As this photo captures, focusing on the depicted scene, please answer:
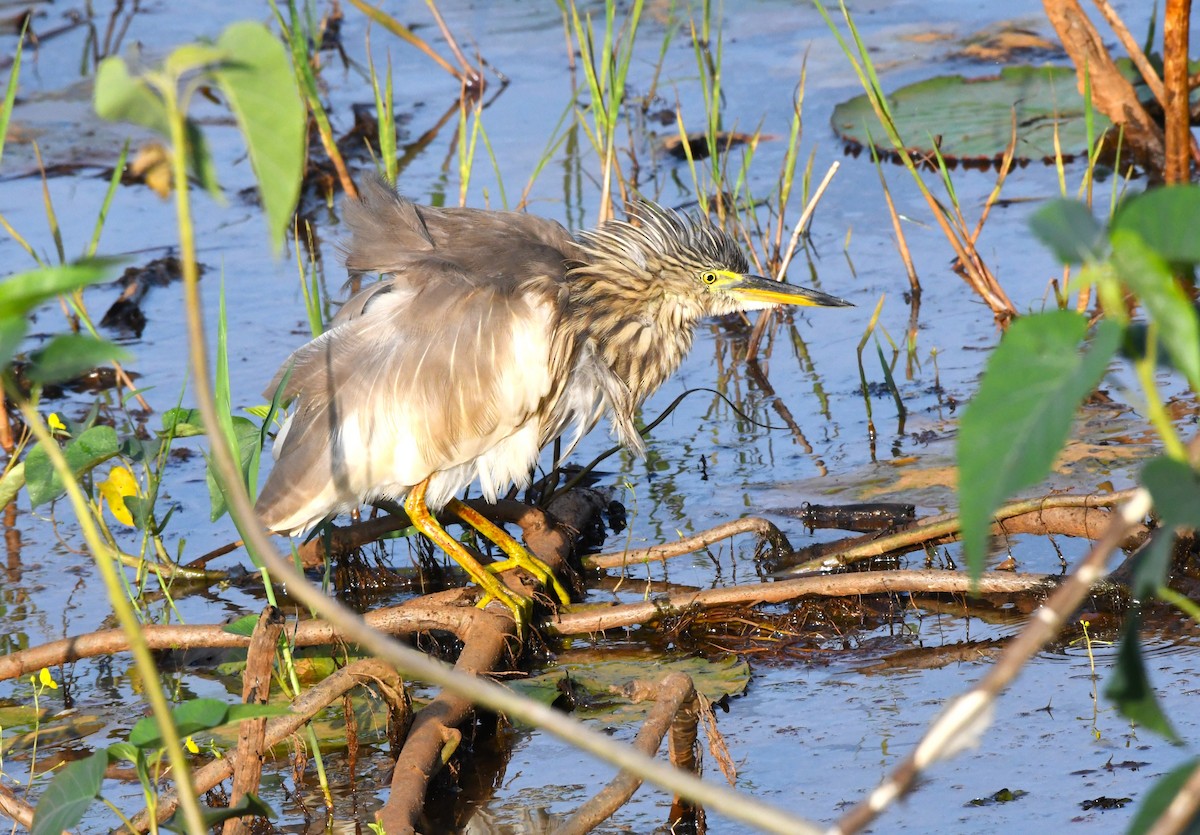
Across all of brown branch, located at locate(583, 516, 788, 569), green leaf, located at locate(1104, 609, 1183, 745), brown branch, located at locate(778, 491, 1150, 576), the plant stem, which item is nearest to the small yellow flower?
brown branch, located at locate(583, 516, 788, 569)

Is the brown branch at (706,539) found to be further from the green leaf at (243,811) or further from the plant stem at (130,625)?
the plant stem at (130,625)

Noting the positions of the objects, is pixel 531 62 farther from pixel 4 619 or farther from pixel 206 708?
pixel 206 708

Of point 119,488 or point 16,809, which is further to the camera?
point 119,488

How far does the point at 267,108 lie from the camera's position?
981 mm

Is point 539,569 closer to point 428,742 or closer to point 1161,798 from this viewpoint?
point 428,742

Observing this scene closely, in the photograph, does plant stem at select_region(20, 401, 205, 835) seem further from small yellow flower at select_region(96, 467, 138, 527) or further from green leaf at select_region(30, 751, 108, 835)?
small yellow flower at select_region(96, 467, 138, 527)

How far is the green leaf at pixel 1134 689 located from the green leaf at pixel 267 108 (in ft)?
2.13

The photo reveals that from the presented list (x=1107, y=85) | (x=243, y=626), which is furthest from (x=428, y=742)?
(x=1107, y=85)

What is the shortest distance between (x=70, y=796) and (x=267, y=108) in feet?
3.27

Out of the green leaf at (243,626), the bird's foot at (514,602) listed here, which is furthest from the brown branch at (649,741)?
the bird's foot at (514,602)

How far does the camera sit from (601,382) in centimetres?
393

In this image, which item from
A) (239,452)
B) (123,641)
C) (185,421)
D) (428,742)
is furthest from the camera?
(185,421)

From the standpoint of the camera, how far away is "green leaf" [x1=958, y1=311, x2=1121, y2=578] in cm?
85

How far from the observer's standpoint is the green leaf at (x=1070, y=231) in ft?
2.85
